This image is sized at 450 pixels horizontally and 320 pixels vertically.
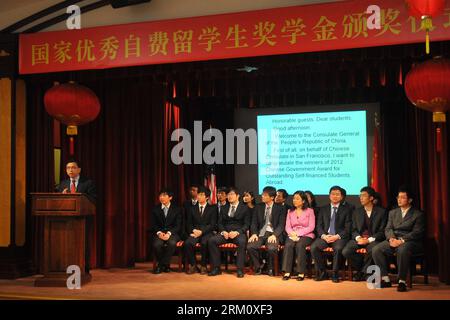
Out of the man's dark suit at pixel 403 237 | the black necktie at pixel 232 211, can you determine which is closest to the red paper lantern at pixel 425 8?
the man's dark suit at pixel 403 237

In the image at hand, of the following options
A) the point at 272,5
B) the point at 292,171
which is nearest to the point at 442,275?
the point at 292,171

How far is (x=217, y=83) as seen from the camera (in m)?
7.04

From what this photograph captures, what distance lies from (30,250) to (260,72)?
3064 millimetres

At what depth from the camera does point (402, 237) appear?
5375 millimetres

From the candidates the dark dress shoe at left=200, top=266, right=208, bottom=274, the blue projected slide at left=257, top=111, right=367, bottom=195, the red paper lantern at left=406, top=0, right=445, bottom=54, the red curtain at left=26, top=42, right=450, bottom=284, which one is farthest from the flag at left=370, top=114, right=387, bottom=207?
the red paper lantern at left=406, top=0, right=445, bottom=54

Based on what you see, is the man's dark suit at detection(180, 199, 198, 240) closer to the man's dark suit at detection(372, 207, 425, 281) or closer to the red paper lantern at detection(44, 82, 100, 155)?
the red paper lantern at detection(44, 82, 100, 155)

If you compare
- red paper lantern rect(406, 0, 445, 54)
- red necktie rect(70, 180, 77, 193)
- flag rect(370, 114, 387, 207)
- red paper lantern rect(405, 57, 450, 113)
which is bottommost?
red necktie rect(70, 180, 77, 193)

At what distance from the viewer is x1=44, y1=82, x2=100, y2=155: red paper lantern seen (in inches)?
215

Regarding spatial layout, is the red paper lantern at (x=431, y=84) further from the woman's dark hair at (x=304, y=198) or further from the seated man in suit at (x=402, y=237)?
the woman's dark hair at (x=304, y=198)

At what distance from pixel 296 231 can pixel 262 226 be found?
0.44 metres

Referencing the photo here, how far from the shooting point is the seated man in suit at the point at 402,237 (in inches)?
205

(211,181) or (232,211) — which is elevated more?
(211,181)

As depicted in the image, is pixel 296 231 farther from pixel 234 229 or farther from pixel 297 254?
pixel 234 229

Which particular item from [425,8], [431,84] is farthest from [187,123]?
[425,8]
